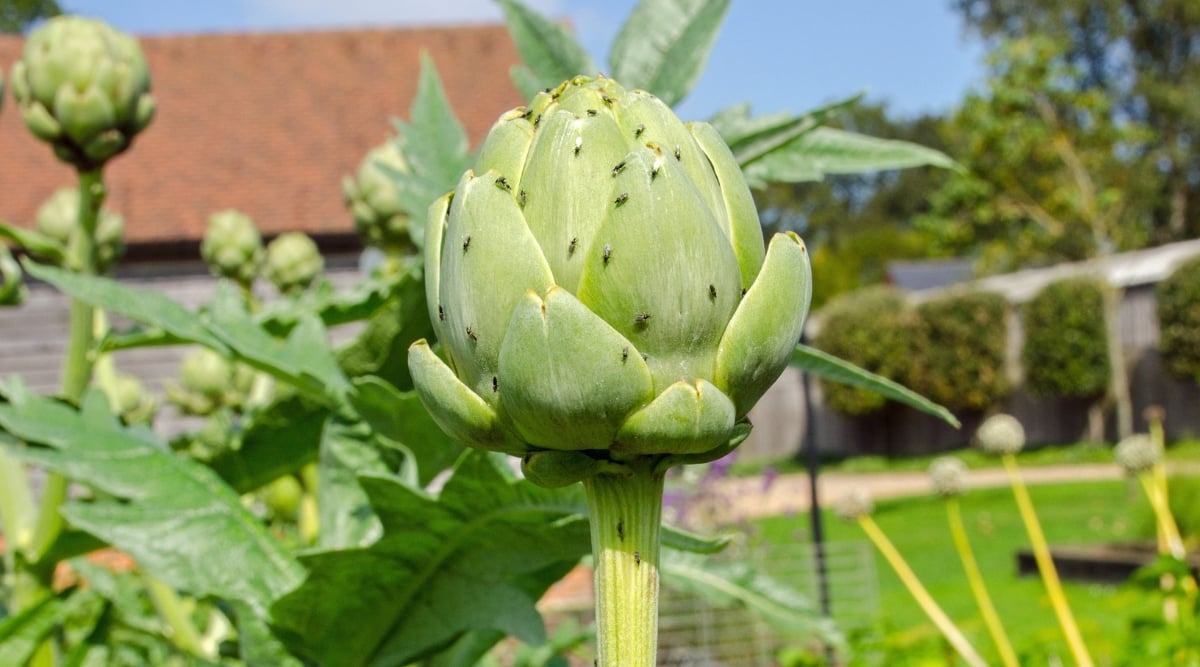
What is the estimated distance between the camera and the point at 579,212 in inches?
18.8

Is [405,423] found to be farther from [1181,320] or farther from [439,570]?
[1181,320]

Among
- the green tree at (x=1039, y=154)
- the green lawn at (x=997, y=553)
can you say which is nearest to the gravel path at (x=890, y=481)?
the green lawn at (x=997, y=553)

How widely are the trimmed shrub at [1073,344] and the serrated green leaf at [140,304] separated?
15007mm

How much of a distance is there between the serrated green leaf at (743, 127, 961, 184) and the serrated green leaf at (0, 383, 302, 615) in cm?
42

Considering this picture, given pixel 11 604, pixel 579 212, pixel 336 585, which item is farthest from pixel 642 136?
pixel 11 604

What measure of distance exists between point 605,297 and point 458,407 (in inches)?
3.0

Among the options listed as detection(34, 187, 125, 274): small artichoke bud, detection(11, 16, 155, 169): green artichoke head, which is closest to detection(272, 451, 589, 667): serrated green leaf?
detection(11, 16, 155, 169): green artichoke head

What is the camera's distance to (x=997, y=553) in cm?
820

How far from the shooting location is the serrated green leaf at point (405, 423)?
0.79m

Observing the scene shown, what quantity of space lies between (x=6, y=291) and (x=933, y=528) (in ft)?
30.3

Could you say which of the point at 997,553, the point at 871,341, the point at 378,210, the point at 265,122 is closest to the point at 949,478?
the point at 378,210

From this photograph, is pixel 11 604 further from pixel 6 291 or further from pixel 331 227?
pixel 331 227

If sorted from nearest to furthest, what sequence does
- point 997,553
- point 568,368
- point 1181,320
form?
point 568,368, point 997,553, point 1181,320

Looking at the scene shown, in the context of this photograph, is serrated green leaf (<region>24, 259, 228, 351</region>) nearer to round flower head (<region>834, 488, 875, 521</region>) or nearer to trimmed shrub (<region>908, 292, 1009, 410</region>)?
round flower head (<region>834, 488, 875, 521</region>)
